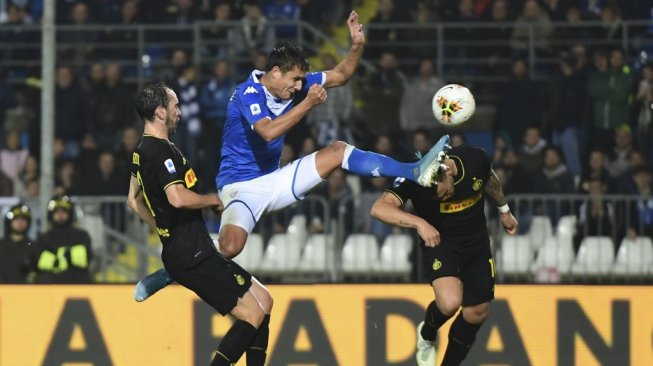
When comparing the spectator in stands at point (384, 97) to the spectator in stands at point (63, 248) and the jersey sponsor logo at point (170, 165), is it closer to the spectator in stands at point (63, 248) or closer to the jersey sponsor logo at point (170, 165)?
the spectator in stands at point (63, 248)

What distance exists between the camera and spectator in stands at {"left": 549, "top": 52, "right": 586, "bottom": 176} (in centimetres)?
1788

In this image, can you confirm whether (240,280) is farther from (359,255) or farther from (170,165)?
(359,255)

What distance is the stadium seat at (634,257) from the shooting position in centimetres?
1518

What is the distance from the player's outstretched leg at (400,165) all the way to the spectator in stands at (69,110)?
25.5 feet

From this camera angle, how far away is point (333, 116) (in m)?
18.1

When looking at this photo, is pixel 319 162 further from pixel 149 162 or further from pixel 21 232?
pixel 21 232

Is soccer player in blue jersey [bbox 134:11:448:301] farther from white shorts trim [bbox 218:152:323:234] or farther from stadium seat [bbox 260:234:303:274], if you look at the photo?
stadium seat [bbox 260:234:303:274]

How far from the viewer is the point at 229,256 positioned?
37.2 feet

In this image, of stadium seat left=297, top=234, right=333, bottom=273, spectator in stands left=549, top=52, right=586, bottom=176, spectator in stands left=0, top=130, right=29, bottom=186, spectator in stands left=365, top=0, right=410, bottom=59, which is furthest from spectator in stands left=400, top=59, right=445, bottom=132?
spectator in stands left=0, top=130, right=29, bottom=186

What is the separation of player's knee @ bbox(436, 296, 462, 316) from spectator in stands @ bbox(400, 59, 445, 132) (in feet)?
21.7

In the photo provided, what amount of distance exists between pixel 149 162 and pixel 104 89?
8152 millimetres

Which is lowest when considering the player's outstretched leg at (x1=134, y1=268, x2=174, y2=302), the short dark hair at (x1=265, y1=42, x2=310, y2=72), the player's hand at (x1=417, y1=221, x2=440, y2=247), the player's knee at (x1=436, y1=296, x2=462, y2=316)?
the player's knee at (x1=436, y1=296, x2=462, y2=316)

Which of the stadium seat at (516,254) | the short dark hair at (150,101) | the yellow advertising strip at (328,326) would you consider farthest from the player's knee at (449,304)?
the stadium seat at (516,254)

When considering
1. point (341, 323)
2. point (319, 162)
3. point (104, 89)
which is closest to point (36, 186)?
point (104, 89)
